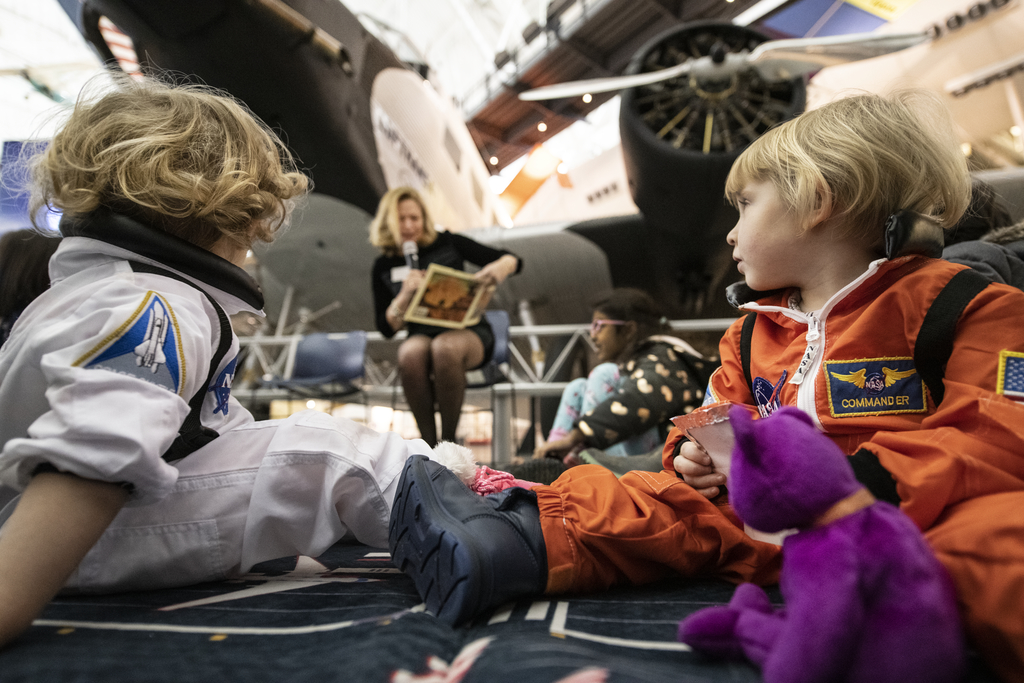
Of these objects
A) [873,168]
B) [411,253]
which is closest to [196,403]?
[873,168]

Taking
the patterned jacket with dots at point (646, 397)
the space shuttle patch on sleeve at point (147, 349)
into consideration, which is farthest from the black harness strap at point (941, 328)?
the patterned jacket with dots at point (646, 397)

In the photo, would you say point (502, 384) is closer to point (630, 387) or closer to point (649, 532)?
point (630, 387)

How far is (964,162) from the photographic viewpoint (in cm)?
62

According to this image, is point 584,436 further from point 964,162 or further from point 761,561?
point 964,162

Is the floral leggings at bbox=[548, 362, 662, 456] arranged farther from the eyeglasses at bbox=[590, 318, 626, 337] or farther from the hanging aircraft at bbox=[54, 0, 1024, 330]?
the hanging aircraft at bbox=[54, 0, 1024, 330]

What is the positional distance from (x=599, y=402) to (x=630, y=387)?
0.11 metres

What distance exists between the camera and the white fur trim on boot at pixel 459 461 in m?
0.58

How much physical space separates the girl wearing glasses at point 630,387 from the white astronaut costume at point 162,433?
2.57 ft

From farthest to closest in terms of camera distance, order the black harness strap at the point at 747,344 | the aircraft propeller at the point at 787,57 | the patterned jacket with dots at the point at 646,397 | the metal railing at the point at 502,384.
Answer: the metal railing at the point at 502,384 → the aircraft propeller at the point at 787,57 → the patterned jacket with dots at the point at 646,397 → the black harness strap at the point at 747,344

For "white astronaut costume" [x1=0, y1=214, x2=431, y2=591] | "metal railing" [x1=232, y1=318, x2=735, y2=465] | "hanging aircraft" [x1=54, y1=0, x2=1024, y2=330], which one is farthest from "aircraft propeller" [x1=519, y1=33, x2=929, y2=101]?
"white astronaut costume" [x1=0, y1=214, x2=431, y2=591]

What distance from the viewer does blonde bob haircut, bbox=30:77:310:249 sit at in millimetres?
556

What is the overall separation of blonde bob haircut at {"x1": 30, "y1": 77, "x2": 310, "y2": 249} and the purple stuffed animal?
619 mm

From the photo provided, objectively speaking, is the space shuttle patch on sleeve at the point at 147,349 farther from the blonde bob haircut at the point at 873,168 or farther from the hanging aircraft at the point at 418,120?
the hanging aircraft at the point at 418,120

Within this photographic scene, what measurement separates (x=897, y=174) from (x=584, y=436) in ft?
3.22
